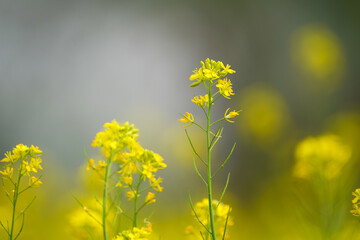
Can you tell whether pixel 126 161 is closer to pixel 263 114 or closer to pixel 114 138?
pixel 114 138

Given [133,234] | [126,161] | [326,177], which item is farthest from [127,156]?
[326,177]

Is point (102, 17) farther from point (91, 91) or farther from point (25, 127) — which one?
point (25, 127)

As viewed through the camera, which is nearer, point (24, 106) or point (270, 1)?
point (24, 106)

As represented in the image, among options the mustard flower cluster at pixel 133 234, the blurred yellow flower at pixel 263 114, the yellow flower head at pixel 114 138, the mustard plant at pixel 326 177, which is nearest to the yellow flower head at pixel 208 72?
the yellow flower head at pixel 114 138

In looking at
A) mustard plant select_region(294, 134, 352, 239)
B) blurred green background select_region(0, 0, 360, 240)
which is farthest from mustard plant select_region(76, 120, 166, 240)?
blurred green background select_region(0, 0, 360, 240)

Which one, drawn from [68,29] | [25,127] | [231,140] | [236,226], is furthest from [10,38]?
[236,226]

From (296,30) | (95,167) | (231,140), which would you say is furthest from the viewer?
(296,30)
